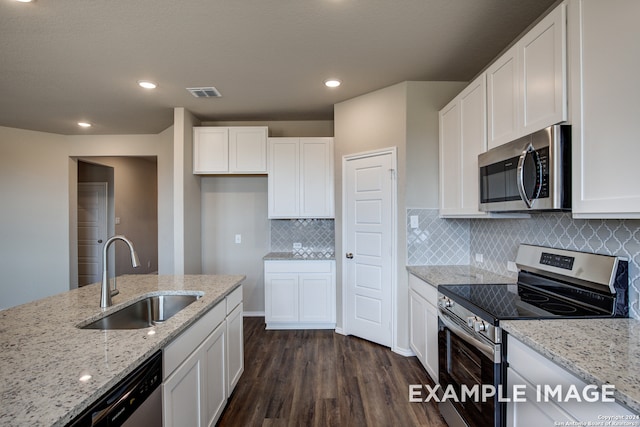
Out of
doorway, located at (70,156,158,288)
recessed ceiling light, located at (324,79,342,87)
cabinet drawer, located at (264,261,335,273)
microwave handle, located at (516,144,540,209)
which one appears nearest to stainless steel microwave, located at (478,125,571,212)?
microwave handle, located at (516,144,540,209)

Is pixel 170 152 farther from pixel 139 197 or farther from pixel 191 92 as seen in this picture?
pixel 139 197

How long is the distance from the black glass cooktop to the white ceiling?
1.77 metres

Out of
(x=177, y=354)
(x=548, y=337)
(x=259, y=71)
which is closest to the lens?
(x=548, y=337)

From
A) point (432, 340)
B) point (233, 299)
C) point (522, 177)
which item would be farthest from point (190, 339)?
point (522, 177)

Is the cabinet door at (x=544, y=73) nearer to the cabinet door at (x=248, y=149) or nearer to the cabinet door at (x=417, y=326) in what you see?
the cabinet door at (x=417, y=326)

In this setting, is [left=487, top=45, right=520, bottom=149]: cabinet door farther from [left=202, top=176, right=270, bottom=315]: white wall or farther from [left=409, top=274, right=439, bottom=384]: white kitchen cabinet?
[left=202, top=176, right=270, bottom=315]: white wall

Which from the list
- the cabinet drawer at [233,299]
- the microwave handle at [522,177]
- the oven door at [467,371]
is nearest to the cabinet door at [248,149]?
the cabinet drawer at [233,299]

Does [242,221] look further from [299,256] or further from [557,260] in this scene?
[557,260]

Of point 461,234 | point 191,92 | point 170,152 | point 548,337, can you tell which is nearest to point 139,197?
point 170,152

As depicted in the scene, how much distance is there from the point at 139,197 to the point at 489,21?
6.80 m

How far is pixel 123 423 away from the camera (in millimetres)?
1011

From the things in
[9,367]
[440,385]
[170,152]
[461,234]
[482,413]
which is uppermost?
[170,152]

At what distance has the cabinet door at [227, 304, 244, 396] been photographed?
2.14 meters

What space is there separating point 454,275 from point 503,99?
4.40 ft
